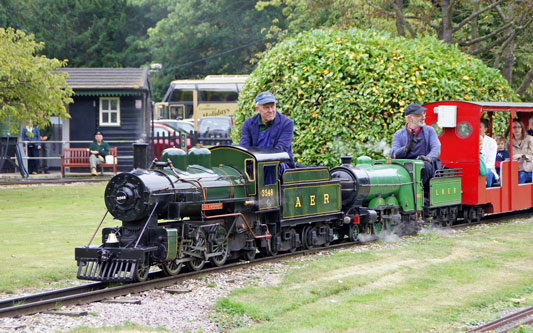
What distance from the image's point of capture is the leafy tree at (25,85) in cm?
1919

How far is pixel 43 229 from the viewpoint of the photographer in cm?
1357

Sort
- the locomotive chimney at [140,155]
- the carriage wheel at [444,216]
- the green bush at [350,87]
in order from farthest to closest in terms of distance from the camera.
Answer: the green bush at [350,87]
the carriage wheel at [444,216]
the locomotive chimney at [140,155]

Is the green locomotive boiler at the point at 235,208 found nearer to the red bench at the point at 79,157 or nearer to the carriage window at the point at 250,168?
the carriage window at the point at 250,168

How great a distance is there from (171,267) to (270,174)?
210cm

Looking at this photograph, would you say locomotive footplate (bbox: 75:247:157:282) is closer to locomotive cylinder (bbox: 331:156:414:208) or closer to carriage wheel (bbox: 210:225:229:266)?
carriage wheel (bbox: 210:225:229:266)

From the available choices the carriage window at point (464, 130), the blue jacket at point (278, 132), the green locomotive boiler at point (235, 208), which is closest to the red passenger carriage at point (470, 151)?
the carriage window at point (464, 130)

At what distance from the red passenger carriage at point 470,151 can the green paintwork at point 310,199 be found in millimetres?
3861

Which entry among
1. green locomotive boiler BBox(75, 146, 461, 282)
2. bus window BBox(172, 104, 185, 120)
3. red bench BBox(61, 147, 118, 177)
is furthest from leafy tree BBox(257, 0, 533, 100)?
bus window BBox(172, 104, 185, 120)

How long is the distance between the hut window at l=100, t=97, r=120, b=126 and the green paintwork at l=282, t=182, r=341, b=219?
20021mm

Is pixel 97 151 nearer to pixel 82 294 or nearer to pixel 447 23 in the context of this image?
pixel 447 23

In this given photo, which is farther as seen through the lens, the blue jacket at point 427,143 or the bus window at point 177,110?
→ the bus window at point 177,110

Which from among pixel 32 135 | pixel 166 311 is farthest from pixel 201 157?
pixel 32 135

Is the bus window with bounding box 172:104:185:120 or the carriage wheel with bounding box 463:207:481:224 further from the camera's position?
the bus window with bounding box 172:104:185:120

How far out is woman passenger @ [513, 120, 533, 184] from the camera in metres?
16.3
